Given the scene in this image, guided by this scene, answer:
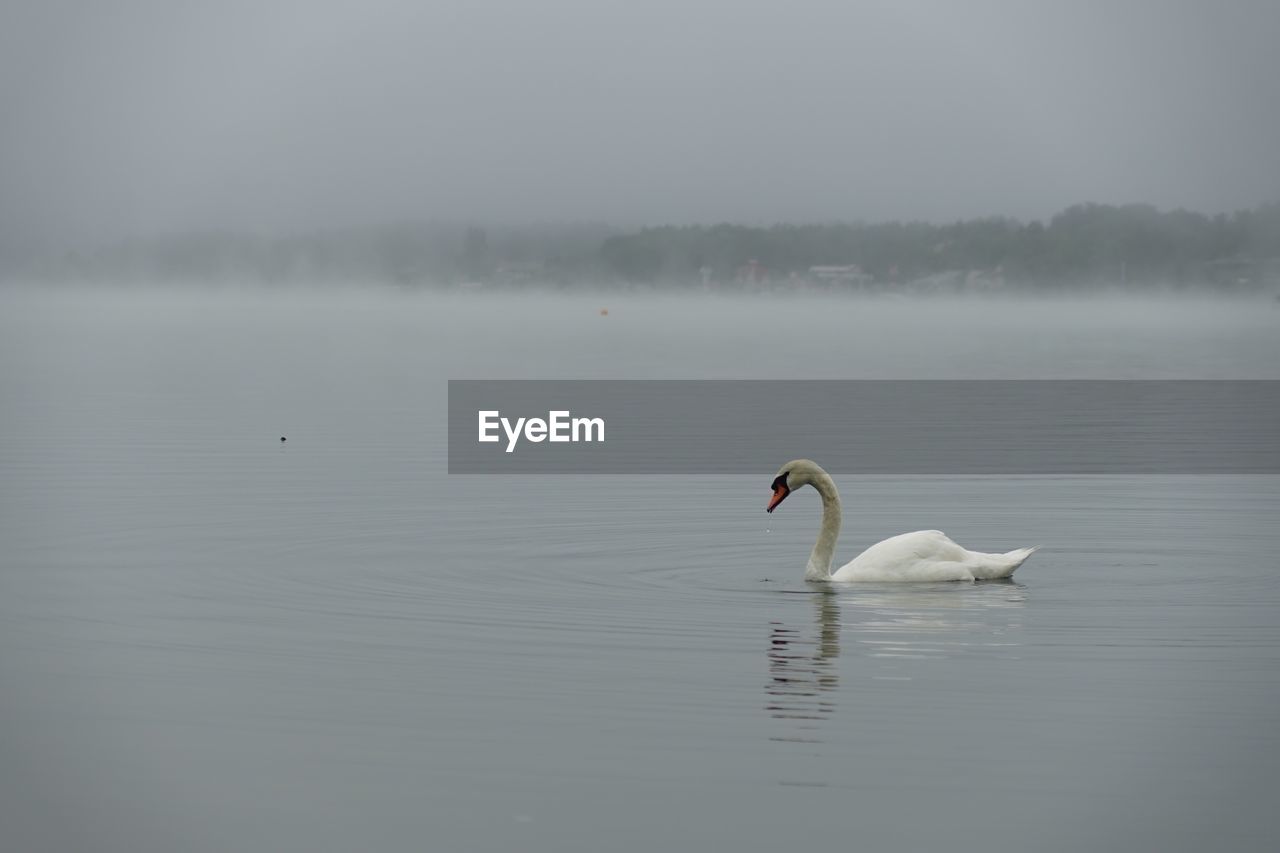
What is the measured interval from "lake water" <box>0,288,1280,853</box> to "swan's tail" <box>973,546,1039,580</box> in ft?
0.73

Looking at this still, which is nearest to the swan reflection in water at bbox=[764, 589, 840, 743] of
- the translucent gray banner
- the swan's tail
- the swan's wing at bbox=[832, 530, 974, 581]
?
the swan's wing at bbox=[832, 530, 974, 581]

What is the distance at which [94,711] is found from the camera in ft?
48.5

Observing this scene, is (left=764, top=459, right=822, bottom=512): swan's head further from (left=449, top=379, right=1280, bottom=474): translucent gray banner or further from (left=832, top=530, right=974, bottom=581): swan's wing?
(left=449, top=379, right=1280, bottom=474): translucent gray banner

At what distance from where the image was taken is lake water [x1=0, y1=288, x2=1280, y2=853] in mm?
12117

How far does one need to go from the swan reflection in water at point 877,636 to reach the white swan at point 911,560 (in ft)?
0.40

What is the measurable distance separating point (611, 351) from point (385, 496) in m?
73.1

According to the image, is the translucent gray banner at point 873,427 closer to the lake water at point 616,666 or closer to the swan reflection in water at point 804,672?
the lake water at point 616,666

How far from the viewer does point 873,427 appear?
4212 centimetres

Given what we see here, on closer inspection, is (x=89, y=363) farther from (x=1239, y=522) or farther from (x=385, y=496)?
(x=1239, y=522)

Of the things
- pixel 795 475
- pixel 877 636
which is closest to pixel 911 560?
pixel 795 475

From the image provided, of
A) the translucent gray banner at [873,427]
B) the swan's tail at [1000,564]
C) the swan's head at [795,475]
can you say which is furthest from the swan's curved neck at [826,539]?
the translucent gray banner at [873,427]

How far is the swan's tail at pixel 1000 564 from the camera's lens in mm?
20438

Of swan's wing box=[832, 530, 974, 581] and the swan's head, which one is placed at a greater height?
the swan's head

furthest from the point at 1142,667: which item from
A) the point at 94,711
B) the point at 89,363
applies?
the point at 89,363
